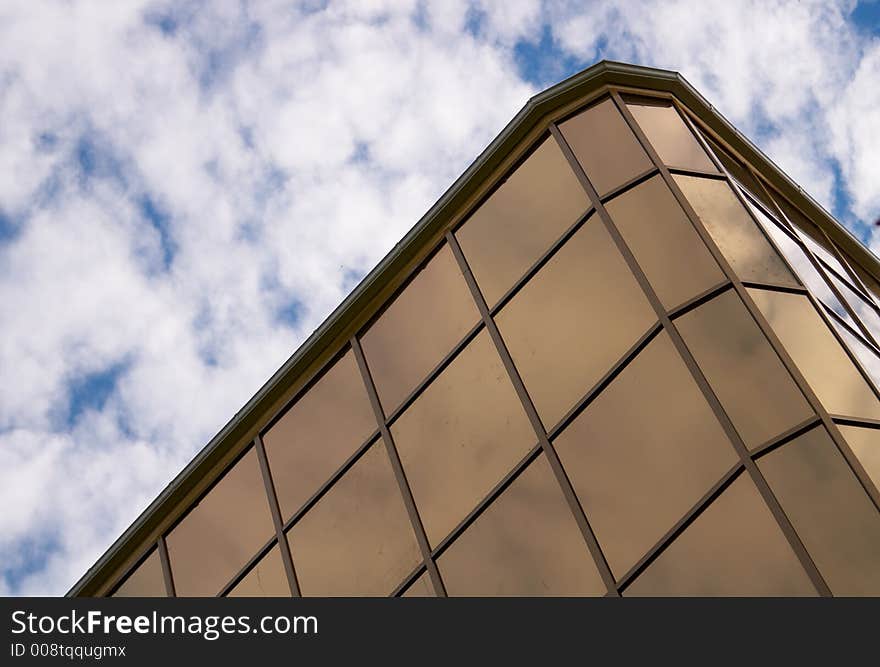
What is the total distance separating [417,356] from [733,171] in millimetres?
5079

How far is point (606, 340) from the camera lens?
1183 centimetres

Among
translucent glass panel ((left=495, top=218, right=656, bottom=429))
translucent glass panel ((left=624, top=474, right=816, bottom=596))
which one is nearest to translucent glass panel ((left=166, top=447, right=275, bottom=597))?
translucent glass panel ((left=495, top=218, right=656, bottom=429))

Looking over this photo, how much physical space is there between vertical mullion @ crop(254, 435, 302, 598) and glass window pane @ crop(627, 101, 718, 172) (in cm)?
692

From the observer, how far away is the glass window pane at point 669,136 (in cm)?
1321

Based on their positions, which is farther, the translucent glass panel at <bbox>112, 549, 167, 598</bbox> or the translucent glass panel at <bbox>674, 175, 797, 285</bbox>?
the translucent glass panel at <bbox>112, 549, 167, 598</bbox>

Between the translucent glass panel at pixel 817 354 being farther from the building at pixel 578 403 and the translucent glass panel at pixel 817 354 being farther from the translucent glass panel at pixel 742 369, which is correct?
the translucent glass panel at pixel 742 369

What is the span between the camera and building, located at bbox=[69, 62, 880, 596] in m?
10.1

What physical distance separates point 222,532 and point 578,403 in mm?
6514

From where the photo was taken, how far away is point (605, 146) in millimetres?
13391

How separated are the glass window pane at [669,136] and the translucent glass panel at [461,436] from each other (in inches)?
123

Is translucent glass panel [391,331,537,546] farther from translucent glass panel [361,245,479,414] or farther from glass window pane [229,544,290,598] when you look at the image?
glass window pane [229,544,290,598]

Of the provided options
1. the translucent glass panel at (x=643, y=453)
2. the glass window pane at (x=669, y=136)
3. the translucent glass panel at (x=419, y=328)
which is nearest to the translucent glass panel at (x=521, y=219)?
the translucent glass panel at (x=419, y=328)
